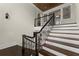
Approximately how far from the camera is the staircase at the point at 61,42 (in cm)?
207

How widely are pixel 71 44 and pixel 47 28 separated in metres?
0.57

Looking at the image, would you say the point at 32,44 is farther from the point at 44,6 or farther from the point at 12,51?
the point at 44,6

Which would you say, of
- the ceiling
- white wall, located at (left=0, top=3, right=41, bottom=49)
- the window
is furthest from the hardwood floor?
the window

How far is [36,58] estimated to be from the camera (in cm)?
201

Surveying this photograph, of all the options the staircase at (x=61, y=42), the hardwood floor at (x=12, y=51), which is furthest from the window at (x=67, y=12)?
the hardwood floor at (x=12, y=51)

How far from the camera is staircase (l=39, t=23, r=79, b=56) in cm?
207

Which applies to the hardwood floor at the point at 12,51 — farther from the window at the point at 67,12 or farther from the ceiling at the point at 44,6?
the window at the point at 67,12

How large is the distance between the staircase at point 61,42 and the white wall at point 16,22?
467 mm

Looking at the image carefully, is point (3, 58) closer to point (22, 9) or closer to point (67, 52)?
point (22, 9)

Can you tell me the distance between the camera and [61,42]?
7.28 ft

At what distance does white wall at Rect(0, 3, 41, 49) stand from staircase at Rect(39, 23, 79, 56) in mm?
467

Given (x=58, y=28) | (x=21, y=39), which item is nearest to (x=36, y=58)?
(x=21, y=39)

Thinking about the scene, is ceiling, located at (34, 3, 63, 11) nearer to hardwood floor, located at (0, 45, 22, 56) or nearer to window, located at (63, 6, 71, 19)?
window, located at (63, 6, 71, 19)

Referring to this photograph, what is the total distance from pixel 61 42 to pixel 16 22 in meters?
0.94
